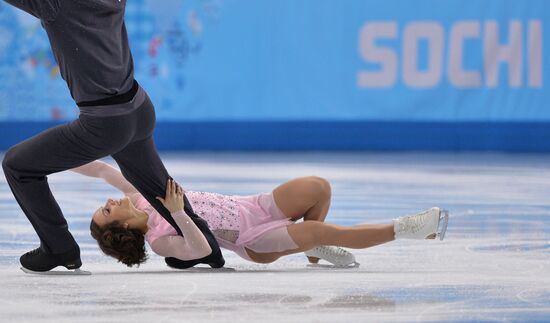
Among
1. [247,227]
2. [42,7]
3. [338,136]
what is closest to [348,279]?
[247,227]

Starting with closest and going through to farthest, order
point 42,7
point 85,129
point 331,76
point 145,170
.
Answer: point 42,7, point 85,129, point 145,170, point 331,76

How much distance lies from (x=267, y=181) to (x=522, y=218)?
8.14 ft

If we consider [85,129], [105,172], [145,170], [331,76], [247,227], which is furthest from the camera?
[331,76]

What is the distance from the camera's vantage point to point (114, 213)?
4.12 meters

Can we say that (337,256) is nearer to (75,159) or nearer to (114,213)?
(114,213)

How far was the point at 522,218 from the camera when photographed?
19.3 ft

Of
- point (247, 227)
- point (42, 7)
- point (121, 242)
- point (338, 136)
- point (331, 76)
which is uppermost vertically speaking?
point (42, 7)

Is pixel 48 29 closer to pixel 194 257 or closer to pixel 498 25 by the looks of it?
pixel 194 257

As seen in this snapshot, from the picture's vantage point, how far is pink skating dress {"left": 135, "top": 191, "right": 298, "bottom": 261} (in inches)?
164

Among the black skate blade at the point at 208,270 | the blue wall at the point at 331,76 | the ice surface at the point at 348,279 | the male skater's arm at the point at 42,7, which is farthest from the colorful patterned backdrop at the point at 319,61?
the male skater's arm at the point at 42,7

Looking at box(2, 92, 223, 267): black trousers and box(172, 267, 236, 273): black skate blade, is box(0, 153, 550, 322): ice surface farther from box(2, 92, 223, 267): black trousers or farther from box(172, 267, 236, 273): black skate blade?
box(2, 92, 223, 267): black trousers

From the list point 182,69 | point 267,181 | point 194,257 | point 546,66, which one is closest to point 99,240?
point 194,257

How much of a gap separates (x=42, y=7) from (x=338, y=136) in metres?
8.20

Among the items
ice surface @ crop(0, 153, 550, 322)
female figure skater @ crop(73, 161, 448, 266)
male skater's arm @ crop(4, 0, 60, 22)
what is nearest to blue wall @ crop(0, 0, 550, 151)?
ice surface @ crop(0, 153, 550, 322)
